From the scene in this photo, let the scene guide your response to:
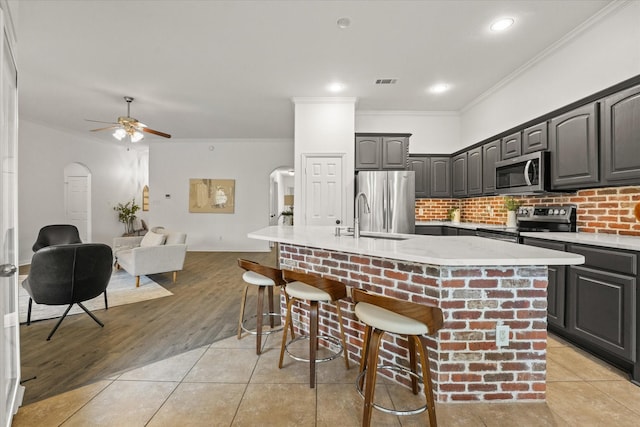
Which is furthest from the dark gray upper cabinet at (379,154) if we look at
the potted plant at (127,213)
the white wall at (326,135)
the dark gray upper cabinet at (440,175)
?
the potted plant at (127,213)

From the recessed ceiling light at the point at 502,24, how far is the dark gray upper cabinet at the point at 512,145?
126cm

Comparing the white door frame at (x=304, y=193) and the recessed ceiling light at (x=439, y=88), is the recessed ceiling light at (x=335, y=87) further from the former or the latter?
the recessed ceiling light at (x=439, y=88)

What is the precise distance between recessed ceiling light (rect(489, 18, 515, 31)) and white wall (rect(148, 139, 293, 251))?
5310 millimetres

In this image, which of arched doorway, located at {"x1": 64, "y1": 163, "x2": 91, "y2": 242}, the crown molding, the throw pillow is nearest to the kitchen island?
the crown molding

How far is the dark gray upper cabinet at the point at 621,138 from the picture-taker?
2266mm

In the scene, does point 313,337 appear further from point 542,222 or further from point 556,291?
point 542,222

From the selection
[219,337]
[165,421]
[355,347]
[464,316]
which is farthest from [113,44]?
[464,316]

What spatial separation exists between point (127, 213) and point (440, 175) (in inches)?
313

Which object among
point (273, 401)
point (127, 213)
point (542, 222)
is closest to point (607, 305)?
point (542, 222)

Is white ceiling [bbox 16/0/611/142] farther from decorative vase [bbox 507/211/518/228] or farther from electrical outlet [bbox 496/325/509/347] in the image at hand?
electrical outlet [bbox 496/325/509/347]

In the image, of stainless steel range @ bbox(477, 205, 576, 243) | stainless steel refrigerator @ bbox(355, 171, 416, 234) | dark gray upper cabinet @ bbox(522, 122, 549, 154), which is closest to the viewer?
stainless steel range @ bbox(477, 205, 576, 243)

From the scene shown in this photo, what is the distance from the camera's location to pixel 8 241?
66.5 inches

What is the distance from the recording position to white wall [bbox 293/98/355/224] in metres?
4.61

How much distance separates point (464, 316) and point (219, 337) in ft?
6.78
